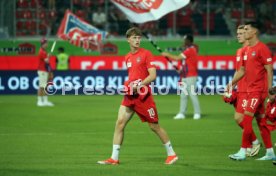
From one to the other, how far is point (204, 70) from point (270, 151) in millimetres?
18840

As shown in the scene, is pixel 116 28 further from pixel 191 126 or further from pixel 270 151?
pixel 270 151

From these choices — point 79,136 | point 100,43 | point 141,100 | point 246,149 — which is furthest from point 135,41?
point 100,43

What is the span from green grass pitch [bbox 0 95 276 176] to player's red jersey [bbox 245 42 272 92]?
1.38m

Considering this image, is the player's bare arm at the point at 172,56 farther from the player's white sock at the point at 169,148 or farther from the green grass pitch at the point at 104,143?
the player's white sock at the point at 169,148

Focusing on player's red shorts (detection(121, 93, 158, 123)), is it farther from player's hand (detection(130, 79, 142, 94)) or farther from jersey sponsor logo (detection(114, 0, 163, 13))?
jersey sponsor logo (detection(114, 0, 163, 13))

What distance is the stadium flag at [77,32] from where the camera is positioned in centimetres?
3097

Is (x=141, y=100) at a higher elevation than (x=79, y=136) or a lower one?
higher

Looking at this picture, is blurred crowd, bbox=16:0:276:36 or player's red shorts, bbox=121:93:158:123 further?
blurred crowd, bbox=16:0:276:36

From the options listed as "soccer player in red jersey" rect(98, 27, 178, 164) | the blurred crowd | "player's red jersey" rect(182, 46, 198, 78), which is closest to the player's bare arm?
"player's red jersey" rect(182, 46, 198, 78)

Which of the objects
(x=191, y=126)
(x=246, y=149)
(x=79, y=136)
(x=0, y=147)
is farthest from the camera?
(x=191, y=126)

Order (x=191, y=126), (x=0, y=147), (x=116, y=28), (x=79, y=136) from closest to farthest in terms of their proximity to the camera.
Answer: (x=0, y=147)
(x=79, y=136)
(x=191, y=126)
(x=116, y=28)

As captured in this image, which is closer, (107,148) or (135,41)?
(135,41)

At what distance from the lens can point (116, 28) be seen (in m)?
37.1

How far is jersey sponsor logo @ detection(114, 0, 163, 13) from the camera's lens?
58.8 feet
